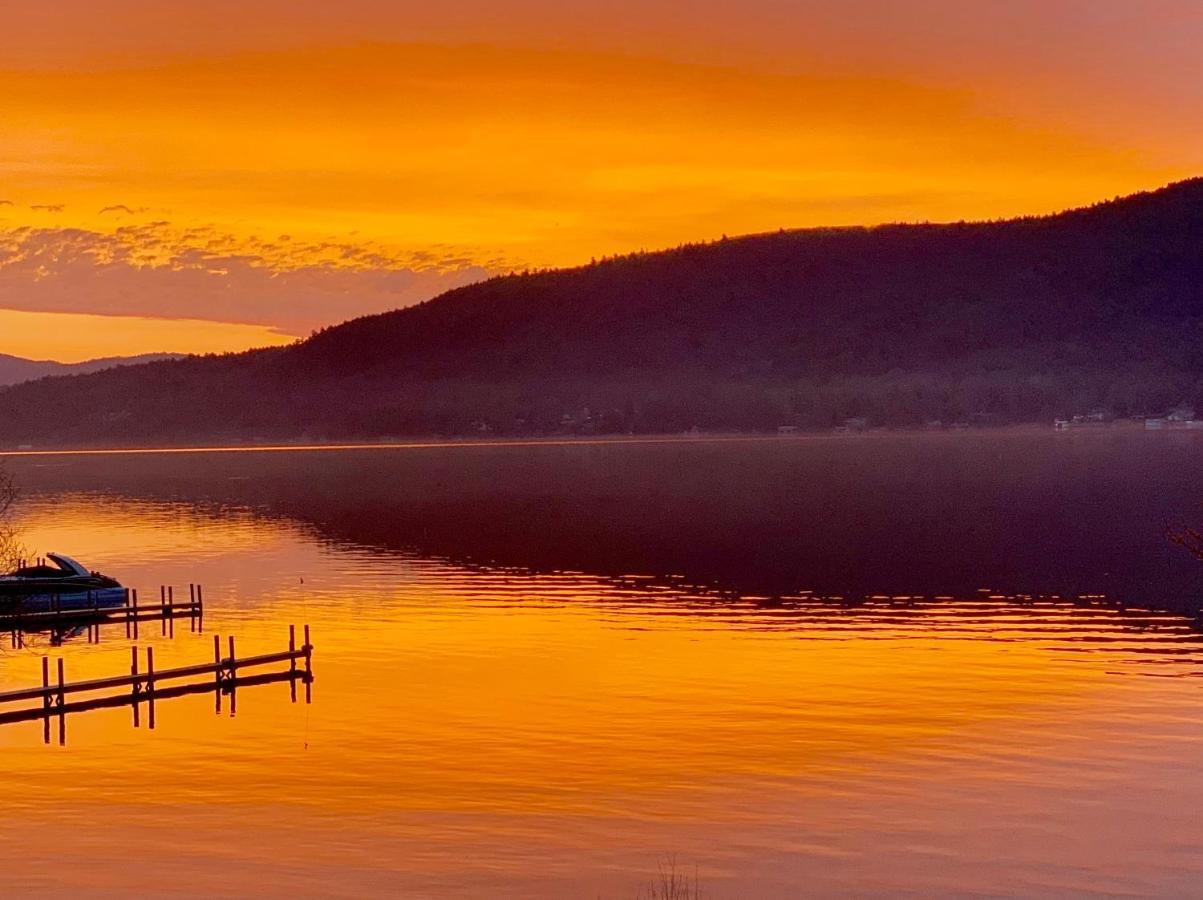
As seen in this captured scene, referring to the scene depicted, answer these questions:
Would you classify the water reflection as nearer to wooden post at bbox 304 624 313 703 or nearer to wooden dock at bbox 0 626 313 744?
wooden post at bbox 304 624 313 703

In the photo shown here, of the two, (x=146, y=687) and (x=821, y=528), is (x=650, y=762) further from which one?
(x=821, y=528)

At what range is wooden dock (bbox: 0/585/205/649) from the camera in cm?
6725

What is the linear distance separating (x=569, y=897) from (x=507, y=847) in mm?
3382

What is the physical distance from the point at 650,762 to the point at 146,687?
54.6ft

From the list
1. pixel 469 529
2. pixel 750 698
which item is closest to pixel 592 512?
pixel 469 529

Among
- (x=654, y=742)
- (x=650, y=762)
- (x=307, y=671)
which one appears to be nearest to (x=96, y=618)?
(x=307, y=671)

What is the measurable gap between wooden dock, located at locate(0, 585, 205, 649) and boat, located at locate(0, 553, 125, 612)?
0.75 feet

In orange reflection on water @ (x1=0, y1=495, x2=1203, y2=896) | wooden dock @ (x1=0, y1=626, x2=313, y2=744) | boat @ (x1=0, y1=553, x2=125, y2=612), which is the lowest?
orange reflection on water @ (x1=0, y1=495, x2=1203, y2=896)

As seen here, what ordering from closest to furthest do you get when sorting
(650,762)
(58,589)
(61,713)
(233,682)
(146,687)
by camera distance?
(650,762) < (61,713) < (146,687) < (233,682) < (58,589)

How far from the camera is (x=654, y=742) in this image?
42469 mm

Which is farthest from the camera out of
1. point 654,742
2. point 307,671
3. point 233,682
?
point 307,671

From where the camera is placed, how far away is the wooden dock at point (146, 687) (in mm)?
46344

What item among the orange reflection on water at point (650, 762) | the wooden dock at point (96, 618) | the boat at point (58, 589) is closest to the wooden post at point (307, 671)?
the orange reflection on water at point (650, 762)

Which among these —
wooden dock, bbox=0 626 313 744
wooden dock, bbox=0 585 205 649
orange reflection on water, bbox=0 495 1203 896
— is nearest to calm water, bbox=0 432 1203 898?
orange reflection on water, bbox=0 495 1203 896
